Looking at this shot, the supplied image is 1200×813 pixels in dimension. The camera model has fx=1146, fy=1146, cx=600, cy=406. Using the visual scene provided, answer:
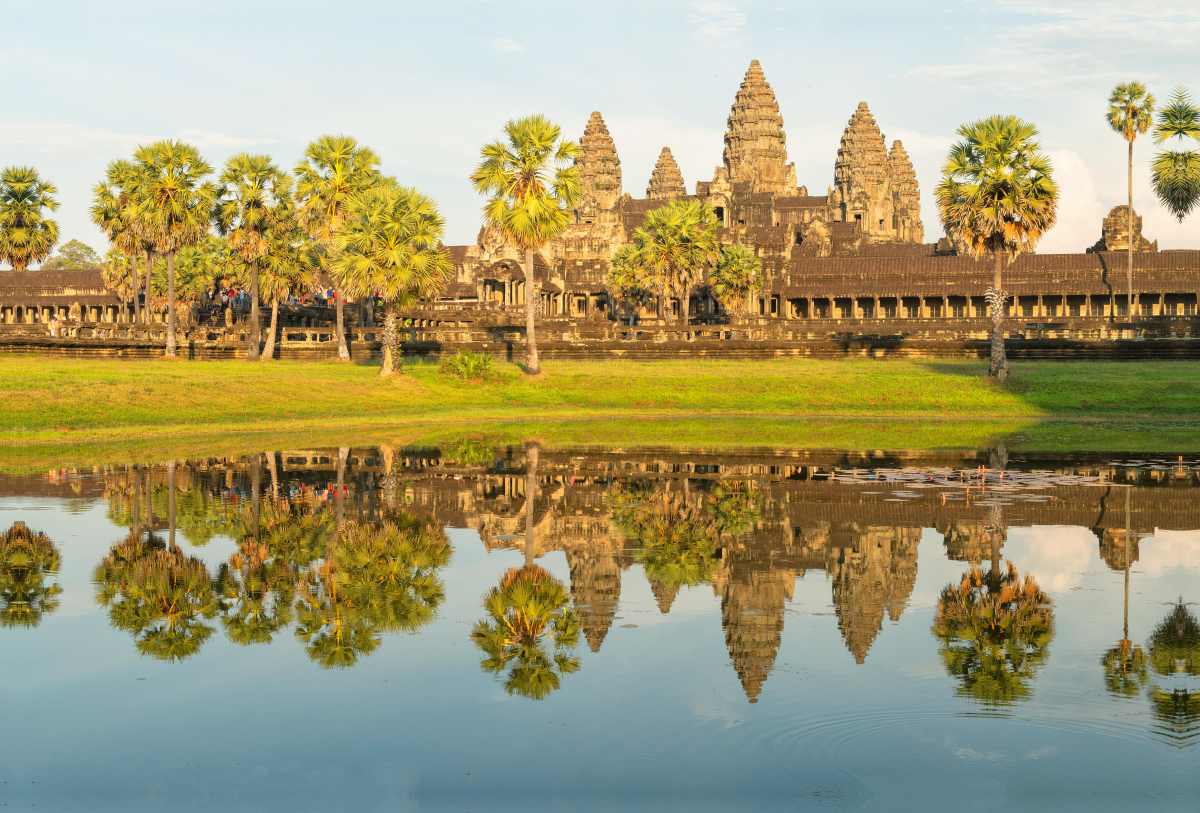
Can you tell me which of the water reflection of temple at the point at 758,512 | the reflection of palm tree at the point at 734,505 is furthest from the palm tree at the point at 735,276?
the reflection of palm tree at the point at 734,505

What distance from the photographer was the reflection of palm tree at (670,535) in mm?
12844

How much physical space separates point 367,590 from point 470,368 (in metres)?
34.1

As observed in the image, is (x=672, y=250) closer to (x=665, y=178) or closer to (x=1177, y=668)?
(x=1177, y=668)

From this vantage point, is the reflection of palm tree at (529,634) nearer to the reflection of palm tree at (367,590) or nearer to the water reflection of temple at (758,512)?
the water reflection of temple at (758,512)

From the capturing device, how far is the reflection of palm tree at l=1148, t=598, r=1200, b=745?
25.1ft

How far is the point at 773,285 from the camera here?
89562 mm

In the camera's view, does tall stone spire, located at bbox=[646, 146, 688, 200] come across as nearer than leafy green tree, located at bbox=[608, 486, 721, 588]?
No

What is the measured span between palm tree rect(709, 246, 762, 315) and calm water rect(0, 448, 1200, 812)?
61836mm

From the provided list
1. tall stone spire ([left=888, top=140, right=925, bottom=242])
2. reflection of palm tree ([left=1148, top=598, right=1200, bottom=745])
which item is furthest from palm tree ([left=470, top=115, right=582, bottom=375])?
tall stone spire ([left=888, top=140, right=925, bottom=242])

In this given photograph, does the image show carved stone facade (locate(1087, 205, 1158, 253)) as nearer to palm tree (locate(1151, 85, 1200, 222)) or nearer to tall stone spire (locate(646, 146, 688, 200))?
palm tree (locate(1151, 85, 1200, 222))

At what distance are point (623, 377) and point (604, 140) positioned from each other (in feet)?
320

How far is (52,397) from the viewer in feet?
108

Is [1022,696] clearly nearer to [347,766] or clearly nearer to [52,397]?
[347,766]

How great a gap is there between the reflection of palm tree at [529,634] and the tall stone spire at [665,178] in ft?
449
